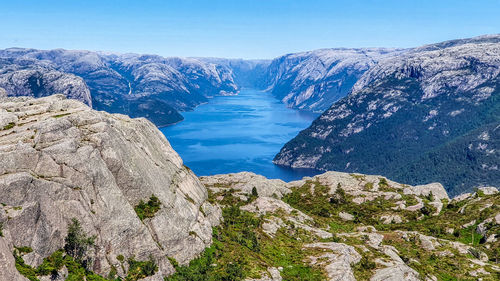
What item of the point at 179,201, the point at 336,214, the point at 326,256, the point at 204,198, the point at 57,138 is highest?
the point at 57,138

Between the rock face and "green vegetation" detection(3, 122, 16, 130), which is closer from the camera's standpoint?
the rock face

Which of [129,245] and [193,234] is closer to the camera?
[129,245]

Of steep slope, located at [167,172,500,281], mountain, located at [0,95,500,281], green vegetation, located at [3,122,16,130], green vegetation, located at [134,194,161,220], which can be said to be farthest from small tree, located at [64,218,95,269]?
green vegetation, located at [3,122,16,130]

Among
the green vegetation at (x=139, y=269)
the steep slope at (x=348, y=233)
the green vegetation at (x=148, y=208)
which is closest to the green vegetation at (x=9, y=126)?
the green vegetation at (x=148, y=208)

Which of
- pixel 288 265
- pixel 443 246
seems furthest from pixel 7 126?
pixel 443 246

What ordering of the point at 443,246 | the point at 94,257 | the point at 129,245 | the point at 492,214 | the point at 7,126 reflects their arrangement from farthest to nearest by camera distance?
1. the point at 492,214
2. the point at 443,246
3. the point at 7,126
4. the point at 129,245
5. the point at 94,257

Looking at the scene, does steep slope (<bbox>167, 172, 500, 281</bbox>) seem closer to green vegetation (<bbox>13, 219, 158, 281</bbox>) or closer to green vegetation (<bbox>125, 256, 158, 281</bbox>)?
green vegetation (<bbox>125, 256, 158, 281</bbox>)

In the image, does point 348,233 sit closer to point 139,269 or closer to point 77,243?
point 139,269

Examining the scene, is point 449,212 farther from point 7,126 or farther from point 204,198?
point 7,126
